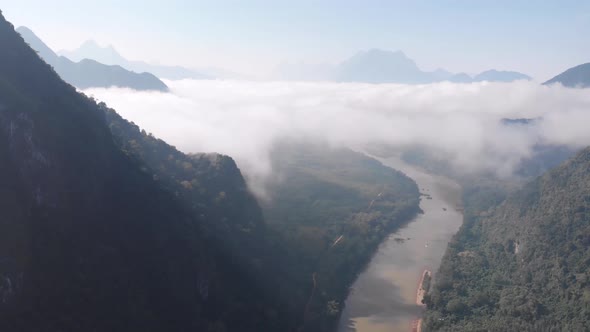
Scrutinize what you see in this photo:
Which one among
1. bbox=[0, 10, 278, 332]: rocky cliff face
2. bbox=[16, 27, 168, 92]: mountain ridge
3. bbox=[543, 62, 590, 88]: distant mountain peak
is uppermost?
bbox=[543, 62, 590, 88]: distant mountain peak

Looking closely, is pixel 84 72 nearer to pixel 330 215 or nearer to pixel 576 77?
pixel 330 215

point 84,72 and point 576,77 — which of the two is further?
point 576,77

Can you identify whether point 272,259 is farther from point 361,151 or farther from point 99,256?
point 361,151

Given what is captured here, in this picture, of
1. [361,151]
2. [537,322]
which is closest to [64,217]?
[537,322]

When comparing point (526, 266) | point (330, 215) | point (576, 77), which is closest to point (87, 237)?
point (330, 215)

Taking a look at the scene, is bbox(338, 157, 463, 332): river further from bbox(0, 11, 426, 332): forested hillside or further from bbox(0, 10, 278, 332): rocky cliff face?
bbox(0, 10, 278, 332): rocky cliff face

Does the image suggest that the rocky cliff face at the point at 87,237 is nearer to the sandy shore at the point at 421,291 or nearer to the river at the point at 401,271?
the river at the point at 401,271

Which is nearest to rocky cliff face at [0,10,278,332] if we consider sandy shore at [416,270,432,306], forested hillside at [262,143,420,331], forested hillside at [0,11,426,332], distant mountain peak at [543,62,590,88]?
forested hillside at [0,11,426,332]
